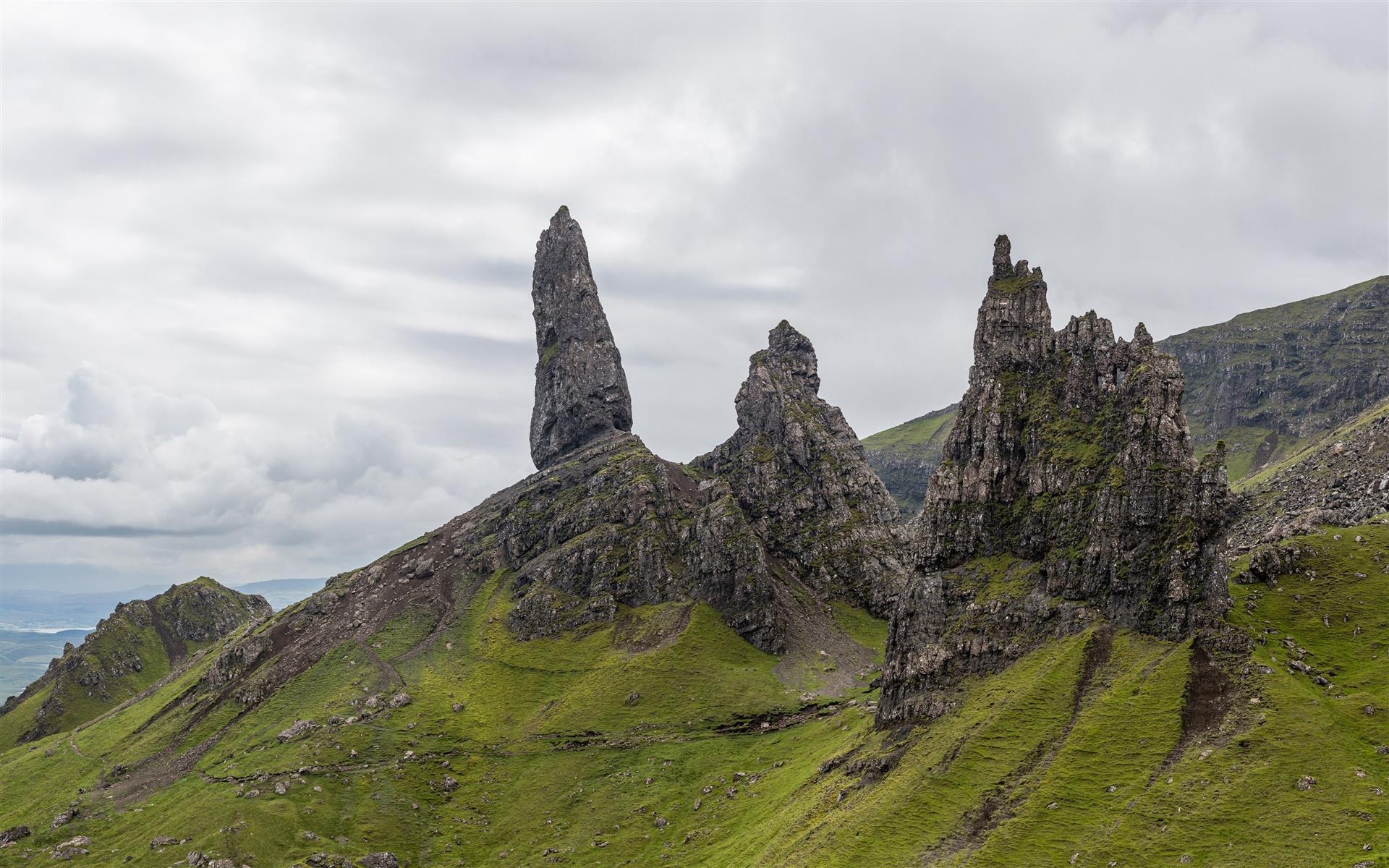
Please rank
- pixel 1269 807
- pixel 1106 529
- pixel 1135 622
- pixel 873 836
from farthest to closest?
pixel 1106 529 → pixel 1135 622 → pixel 873 836 → pixel 1269 807

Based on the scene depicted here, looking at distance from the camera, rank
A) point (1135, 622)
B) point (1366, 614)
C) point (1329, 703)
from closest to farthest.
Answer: point (1329, 703) < point (1366, 614) < point (1135, 622)

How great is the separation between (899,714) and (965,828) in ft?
154

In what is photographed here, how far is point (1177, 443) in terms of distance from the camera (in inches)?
7249

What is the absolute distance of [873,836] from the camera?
150 m

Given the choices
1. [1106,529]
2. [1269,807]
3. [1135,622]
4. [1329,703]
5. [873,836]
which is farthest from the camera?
[1106,529]

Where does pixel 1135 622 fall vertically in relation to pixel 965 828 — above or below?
above

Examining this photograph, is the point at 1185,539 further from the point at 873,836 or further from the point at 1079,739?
the point at 873,836

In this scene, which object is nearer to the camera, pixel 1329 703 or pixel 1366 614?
pixel 1329 703

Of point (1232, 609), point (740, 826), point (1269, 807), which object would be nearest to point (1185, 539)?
point (1232, 609)

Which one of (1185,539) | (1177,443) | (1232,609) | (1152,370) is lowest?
(1232,609)

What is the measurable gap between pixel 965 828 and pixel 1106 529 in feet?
243

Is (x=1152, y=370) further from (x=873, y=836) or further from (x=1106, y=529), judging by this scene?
(x=873, y=836)

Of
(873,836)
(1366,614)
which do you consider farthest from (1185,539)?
(873,836)

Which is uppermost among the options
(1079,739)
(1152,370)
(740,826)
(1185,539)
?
(1152,370)
